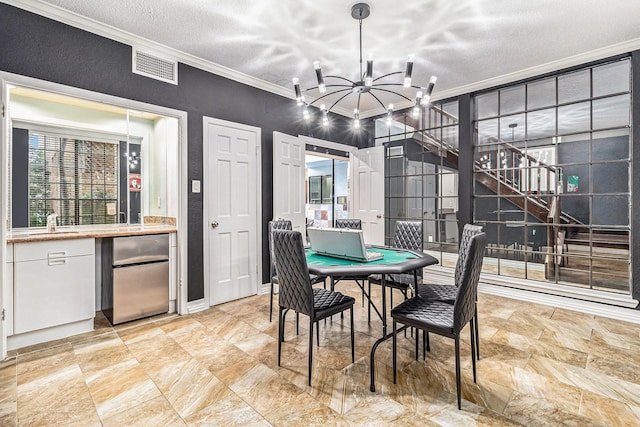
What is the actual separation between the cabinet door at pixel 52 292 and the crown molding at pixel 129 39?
78.9 inches

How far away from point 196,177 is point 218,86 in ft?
3.64

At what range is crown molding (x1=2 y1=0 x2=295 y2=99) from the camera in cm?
249

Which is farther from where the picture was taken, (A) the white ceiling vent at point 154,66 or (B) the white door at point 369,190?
(B) the white door at point 369,190

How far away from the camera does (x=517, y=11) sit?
259 centimetres

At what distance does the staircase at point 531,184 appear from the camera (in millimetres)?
4102

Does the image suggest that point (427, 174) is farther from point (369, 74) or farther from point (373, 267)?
point (373, 267)

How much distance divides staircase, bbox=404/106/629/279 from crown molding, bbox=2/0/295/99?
268 cm

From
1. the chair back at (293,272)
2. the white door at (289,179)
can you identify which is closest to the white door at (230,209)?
the white door at (289,179)

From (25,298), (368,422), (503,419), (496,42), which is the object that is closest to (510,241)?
(496,42)

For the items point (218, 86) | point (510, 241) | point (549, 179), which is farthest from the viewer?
point (510, 241)

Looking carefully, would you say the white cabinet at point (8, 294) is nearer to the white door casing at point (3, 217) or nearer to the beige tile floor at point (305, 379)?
the white door casing at point (3, 217)

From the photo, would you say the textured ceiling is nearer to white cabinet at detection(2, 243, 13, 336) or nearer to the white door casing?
the white door casing

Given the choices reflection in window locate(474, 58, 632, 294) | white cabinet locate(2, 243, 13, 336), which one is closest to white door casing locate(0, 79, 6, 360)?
white cabinet locate(2, 243, 13, 336)

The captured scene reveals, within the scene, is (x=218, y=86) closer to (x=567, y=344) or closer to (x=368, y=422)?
(x=368, y=422)
